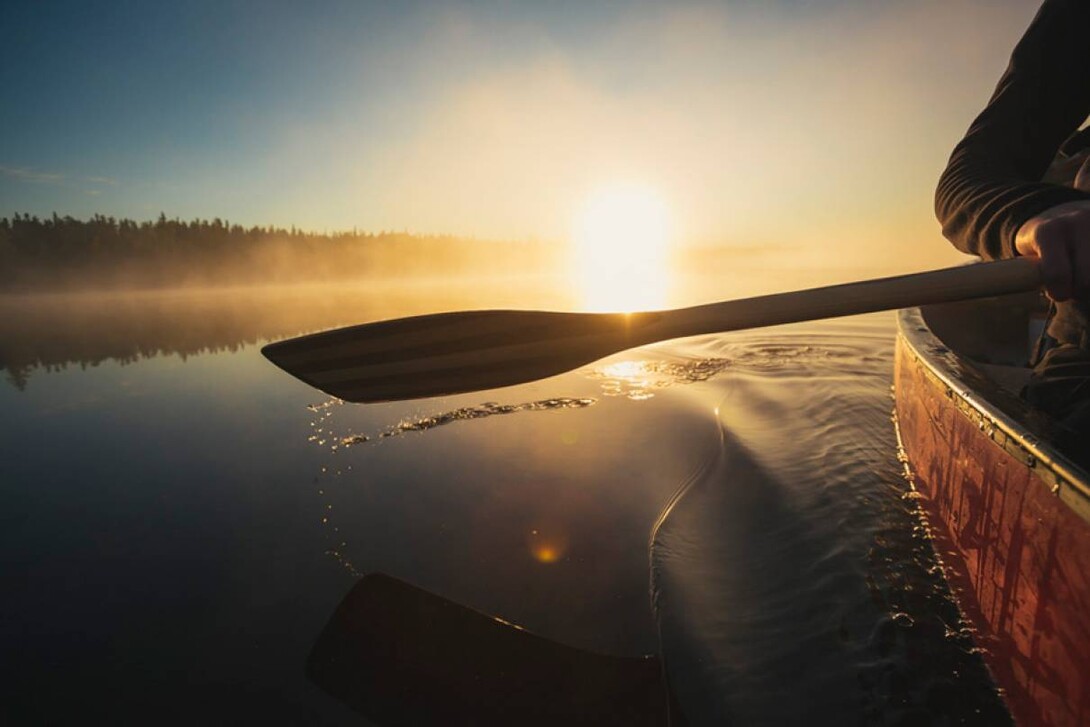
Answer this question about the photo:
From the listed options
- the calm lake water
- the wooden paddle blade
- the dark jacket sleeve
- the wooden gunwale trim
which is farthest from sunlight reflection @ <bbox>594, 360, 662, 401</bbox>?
the dark jacket sleeve

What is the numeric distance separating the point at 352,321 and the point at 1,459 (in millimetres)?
9883

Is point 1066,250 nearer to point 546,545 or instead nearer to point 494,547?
point 546,545

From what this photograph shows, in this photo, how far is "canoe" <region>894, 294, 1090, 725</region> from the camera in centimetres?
136

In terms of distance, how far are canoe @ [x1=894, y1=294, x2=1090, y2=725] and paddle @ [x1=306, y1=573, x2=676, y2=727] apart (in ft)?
4.15

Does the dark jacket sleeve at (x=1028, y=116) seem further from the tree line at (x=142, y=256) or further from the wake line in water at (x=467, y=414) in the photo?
the tree line at (x=142, y=256)

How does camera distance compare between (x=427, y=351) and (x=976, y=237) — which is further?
(x=427, y=351)

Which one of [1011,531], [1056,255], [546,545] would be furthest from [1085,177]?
[546,545]

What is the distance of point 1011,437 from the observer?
69.1 inches

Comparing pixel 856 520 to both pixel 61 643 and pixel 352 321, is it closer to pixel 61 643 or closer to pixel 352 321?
pixel 61 643

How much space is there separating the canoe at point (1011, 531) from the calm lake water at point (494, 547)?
0.21 metres

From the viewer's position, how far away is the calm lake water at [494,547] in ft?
6.83

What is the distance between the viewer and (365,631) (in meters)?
2.44

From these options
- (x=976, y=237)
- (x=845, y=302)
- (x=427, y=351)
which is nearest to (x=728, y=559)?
(x=845, y=302)

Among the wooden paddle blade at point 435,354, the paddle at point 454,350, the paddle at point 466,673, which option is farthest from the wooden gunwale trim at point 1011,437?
the wooden paddle blade at point 435,354
